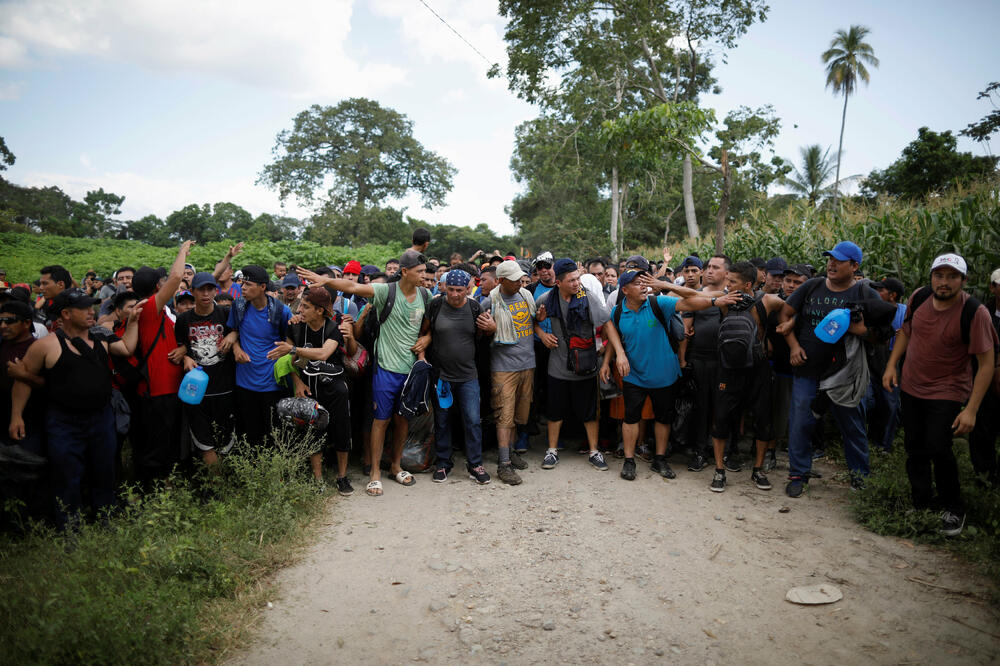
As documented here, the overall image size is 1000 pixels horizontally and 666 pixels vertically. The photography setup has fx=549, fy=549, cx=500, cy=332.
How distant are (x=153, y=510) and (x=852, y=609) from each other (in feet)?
17.1

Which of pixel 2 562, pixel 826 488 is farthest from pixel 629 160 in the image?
pixel 2 562

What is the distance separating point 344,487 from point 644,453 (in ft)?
10.7

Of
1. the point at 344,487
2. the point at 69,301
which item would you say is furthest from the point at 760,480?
the point at 69,301

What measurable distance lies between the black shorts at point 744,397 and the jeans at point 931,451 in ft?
4.14

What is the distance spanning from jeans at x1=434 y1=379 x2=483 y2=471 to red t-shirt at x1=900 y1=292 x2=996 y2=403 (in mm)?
3721

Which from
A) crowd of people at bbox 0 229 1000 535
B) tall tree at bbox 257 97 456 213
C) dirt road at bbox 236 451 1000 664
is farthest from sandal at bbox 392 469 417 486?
tall tree at bbox 257 97 456 213

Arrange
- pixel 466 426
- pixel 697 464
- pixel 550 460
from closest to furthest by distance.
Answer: pixel 466 426
pixel 697 464
pixel 550 460

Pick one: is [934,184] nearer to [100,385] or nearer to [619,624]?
[619,624]

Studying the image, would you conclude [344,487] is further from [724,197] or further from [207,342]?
[724,197]

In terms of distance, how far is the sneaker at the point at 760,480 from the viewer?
17.3 feet

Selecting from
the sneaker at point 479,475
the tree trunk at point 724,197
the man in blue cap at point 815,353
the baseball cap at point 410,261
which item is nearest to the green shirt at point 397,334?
the baseball cap at point 410,261

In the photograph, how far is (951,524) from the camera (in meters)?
4.12

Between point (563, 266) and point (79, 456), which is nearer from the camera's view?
point (79, 456)

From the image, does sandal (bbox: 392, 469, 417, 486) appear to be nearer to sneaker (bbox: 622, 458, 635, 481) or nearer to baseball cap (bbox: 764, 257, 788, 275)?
sneaker (bbox: 622, 458, 635, 481)
